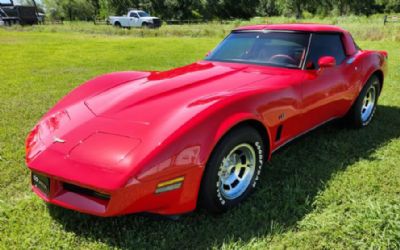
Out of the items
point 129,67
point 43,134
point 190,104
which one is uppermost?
point 190,104

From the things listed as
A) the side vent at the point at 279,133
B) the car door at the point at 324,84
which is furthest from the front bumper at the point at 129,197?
the car door at the point at 324,84

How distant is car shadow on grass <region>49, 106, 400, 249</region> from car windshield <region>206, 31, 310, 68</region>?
1027 millimetres

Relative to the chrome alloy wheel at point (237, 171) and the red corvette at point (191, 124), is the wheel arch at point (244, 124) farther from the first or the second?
the chrome alloy wheel at point (237, 171)

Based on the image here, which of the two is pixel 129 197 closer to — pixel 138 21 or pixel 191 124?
pixel 191 124

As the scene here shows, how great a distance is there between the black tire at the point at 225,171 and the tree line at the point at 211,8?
5498 cm

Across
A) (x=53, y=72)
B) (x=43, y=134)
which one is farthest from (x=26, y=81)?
(x=43, y=134)

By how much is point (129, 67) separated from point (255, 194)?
8008 mm

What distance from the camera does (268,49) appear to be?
3.80 metres

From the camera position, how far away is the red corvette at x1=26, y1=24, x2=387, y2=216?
86.0 inches

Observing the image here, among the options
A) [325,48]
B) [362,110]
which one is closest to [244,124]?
[325,48]

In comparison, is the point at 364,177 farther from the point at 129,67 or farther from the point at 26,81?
the point at 129,67

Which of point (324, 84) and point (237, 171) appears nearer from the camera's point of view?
point (237, 171)

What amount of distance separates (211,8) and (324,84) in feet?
189

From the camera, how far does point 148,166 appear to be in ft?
7.02
